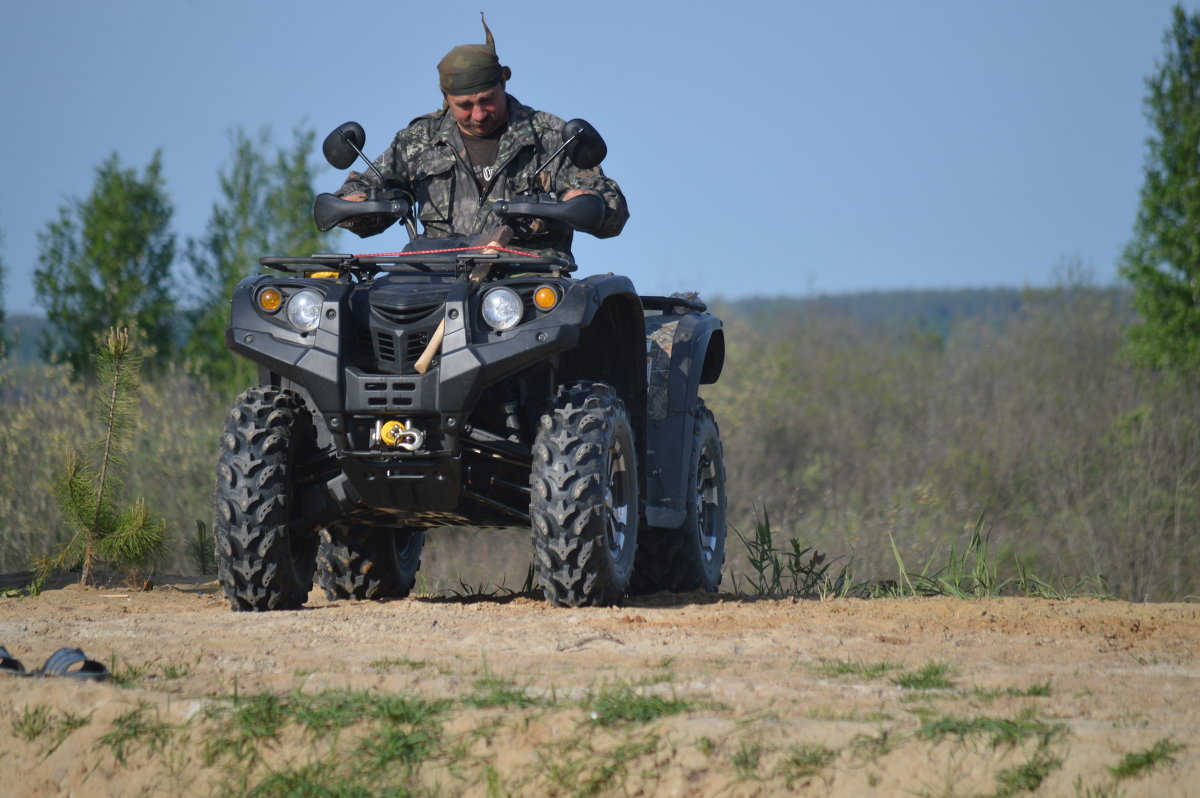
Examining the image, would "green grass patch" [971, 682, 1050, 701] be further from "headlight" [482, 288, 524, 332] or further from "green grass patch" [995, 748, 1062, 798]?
"headlight" [482, 288, 524, 332]

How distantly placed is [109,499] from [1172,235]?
2377 centimetres

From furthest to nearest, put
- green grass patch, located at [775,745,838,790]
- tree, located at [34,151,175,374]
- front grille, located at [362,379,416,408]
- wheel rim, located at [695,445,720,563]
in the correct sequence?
1. tree, located at [34,151,175,374]
2. wheel rim, located at [695,445,720,563]
3. front grille, located at [362,379,416,408]
4. green grass patch, located at [775,745,838,790]

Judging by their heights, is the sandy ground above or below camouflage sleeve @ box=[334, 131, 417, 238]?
below

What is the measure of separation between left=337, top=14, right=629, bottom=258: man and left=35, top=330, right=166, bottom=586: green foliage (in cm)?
190

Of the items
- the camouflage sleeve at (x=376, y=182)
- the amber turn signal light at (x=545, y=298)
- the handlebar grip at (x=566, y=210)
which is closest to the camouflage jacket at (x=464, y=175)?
the camouflage sleeve at (x=376, y=182)

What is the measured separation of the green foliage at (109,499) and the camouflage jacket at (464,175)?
1.89m

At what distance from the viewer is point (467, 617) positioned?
5.71m

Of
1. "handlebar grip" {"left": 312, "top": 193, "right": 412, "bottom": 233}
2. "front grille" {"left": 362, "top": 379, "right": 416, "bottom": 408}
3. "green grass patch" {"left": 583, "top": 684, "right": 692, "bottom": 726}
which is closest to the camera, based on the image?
"green grass patch" {"left": 583, "top": 684, "right": 692, "bottom": 726}

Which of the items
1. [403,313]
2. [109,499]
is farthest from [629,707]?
[109,499]

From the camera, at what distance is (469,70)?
6.91 metres

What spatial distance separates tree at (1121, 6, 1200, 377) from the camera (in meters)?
27.3

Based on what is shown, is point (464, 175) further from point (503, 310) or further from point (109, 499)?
point (109, 499)

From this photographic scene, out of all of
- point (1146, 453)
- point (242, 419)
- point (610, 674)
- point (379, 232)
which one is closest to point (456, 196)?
point (379, 232)

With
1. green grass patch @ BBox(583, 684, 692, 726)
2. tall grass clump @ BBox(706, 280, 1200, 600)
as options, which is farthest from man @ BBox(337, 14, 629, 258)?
tall grass clump @ BBox(706, 280, 1200, 600)
